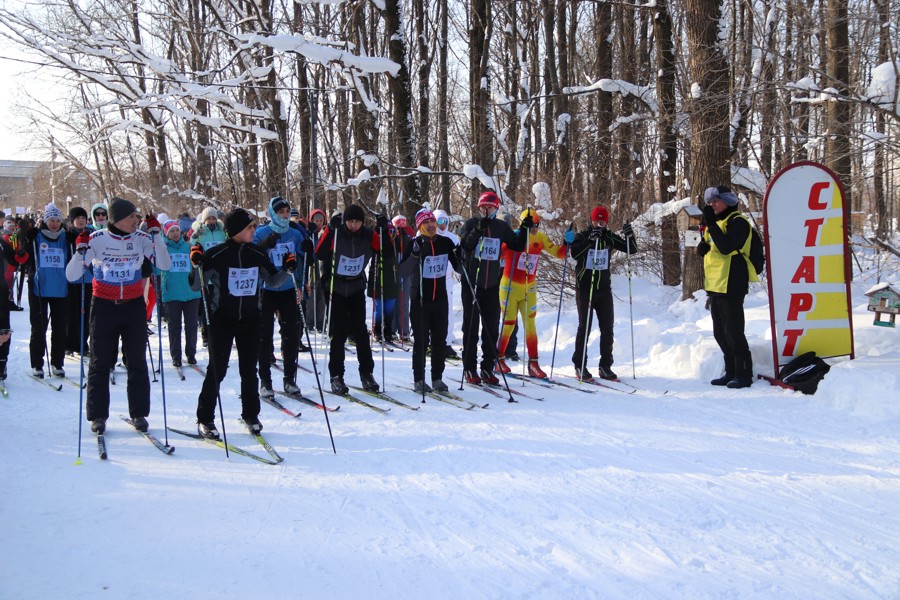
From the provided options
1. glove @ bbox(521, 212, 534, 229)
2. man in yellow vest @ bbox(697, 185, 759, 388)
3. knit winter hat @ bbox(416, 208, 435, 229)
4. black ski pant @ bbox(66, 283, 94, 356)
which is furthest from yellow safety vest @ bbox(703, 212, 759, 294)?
black ski pant @ bbox(66, 283, 94, 356)

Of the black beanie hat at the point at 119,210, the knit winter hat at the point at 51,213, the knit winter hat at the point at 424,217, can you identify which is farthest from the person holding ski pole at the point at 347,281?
the knit winter hat at the point at 51,213

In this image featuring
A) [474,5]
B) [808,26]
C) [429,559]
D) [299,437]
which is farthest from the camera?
[474,5]

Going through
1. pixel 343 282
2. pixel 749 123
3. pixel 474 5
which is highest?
pixel 474 5

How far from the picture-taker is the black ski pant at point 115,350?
5387 millimetres

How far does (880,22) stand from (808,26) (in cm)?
204

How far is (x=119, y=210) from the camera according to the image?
17.7 ft

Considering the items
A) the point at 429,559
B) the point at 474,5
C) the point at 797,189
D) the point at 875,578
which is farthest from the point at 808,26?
the point at 429,559

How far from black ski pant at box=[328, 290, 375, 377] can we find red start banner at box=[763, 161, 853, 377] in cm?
444

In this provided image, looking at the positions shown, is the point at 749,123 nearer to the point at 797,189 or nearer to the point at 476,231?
the point at 797,189

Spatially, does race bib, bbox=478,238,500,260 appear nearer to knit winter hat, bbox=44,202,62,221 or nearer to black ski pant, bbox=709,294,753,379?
black ski pant, bbox=709,294,753,379

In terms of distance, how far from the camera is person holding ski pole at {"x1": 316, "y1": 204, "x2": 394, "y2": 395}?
7.00 metres

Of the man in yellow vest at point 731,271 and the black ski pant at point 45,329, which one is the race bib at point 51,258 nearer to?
the black ski pant at point 45,329

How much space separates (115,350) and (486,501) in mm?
3449

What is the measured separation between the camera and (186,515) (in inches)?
158
